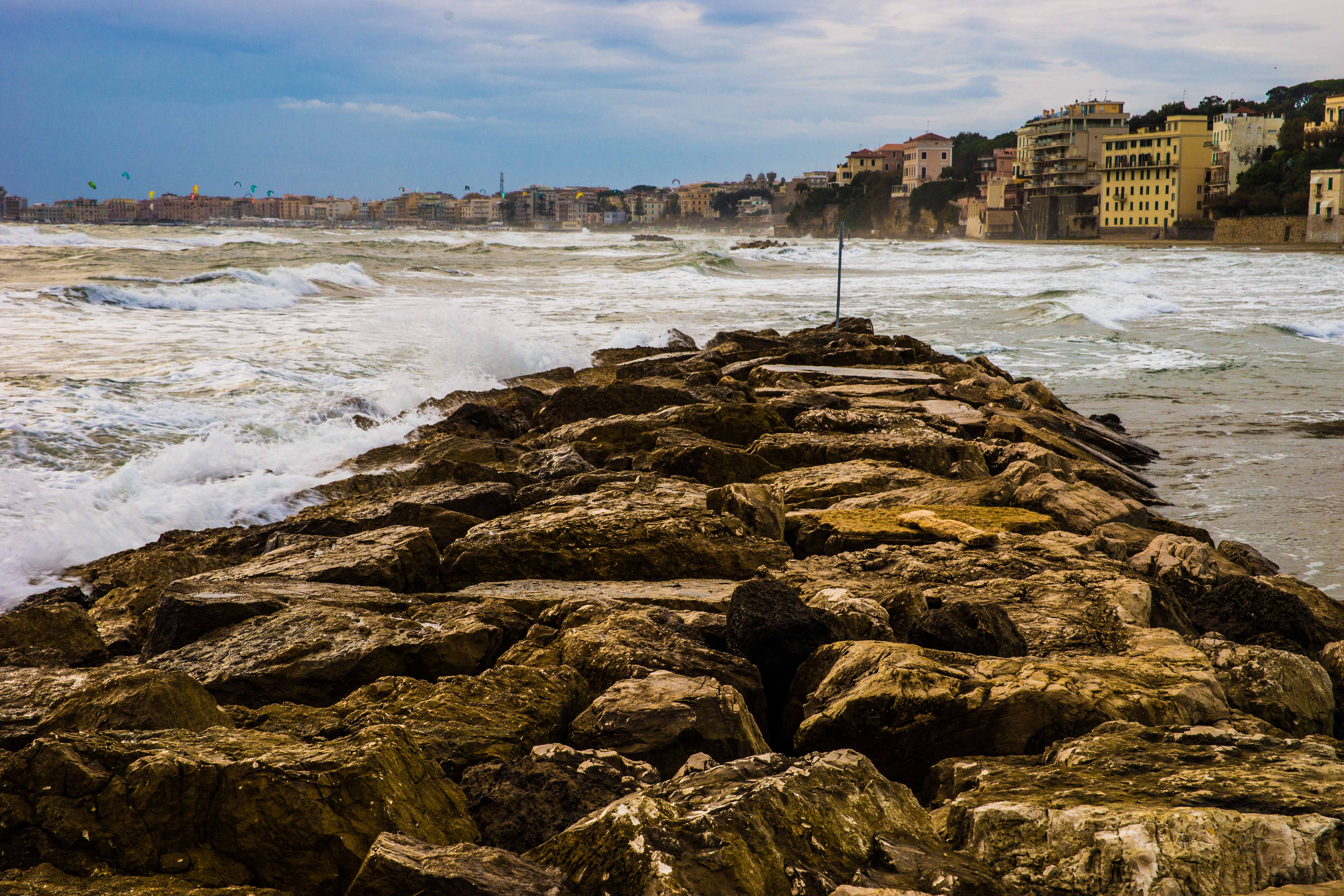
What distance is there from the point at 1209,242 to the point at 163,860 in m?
75.8

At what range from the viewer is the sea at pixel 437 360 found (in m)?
6.03

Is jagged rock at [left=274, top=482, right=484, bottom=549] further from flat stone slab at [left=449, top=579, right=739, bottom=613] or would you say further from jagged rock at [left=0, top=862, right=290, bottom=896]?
jagged rock at [left=0, top=862, right=290, bottom=896]

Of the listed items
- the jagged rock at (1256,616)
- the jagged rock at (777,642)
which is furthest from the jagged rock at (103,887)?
the jagged rock at (1256,616)

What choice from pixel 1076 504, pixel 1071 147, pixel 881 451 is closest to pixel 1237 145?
pixel 1071 147

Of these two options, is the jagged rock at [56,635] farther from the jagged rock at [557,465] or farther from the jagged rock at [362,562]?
the jagged rock at [557,465]

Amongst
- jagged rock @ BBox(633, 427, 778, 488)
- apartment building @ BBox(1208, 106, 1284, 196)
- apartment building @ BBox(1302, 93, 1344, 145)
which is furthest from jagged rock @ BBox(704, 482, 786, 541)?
apartment building @ BBox(1302, 93, 1344, 145)

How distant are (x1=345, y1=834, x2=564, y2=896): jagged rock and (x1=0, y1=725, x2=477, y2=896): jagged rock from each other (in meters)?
0.14

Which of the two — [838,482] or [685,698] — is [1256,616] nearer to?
[838,482]

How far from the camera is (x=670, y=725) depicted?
2.37 m

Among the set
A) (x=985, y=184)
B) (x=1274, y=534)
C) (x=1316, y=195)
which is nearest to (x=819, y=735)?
(x=1274, y=534)

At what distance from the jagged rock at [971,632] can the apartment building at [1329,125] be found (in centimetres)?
8145

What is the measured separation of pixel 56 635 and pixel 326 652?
1159 mm

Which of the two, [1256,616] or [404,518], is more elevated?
[404,518]

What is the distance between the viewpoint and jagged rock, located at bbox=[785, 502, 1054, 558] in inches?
161
